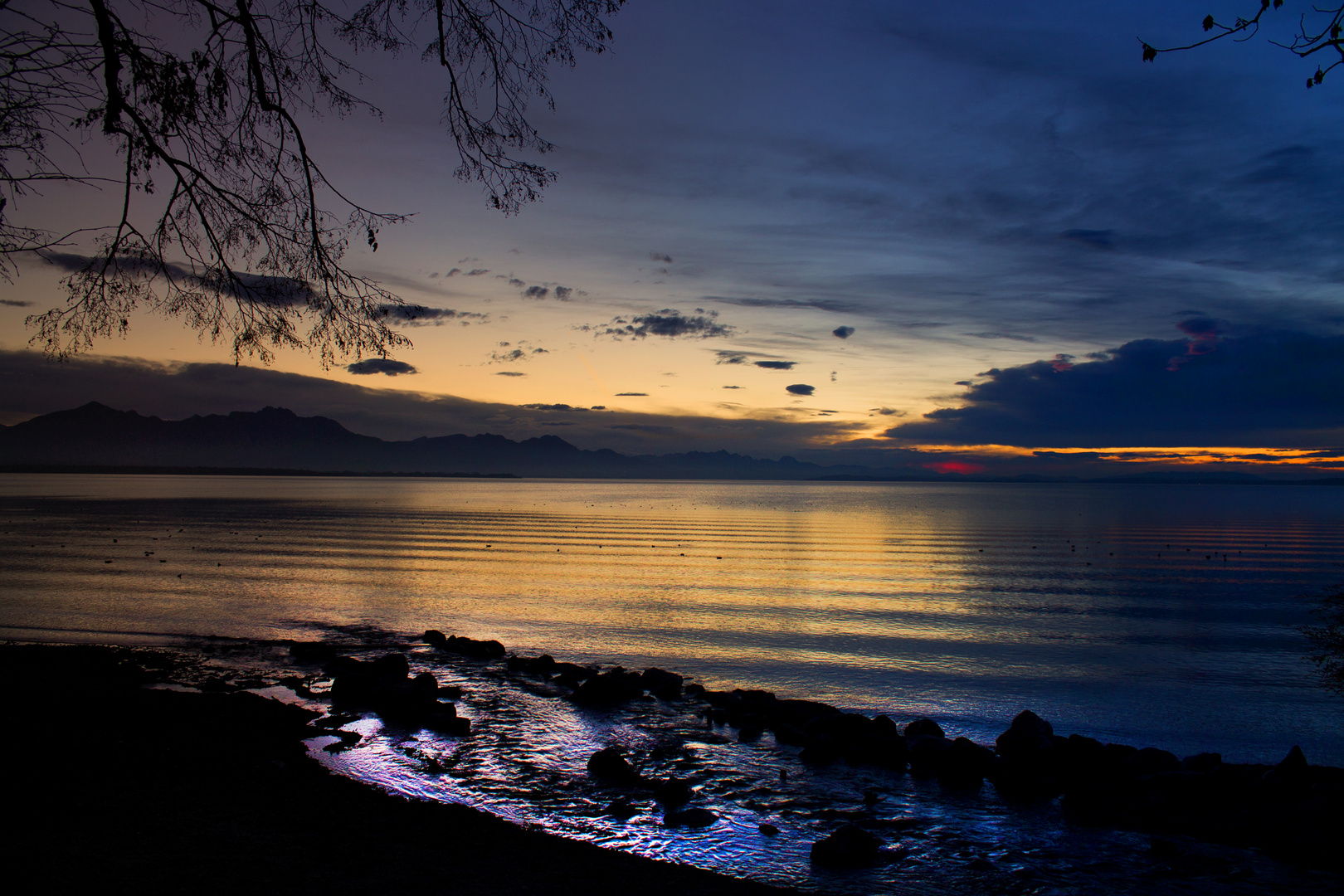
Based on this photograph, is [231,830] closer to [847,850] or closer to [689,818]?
[689,818]

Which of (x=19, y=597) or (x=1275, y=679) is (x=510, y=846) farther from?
(x=19, y=597)

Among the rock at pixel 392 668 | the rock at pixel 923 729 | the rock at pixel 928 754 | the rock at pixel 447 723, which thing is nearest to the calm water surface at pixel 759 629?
the rock at pixel 447 723

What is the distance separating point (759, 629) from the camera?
20938 millimetres

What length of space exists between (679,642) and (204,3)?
→ 53.0 ft

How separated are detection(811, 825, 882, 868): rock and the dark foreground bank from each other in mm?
947

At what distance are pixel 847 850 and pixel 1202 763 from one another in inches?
246

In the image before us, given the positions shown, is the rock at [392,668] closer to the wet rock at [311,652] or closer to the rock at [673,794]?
the wet rock at [311,652]

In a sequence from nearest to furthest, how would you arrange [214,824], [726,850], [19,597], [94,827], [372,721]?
[94,827] < [214,824] < [726,850] < [372,721] < [19,597]

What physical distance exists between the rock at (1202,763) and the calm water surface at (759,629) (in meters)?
1.92

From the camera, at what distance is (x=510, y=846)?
24.0 ft

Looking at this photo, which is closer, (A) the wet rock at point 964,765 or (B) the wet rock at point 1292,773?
(B) the wet rock at point 1292,773

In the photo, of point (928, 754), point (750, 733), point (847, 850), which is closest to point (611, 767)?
point (750, 733)

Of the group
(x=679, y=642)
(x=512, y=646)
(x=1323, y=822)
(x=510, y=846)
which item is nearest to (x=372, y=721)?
(x=510, y=846)

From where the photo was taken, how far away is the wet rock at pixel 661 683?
1367 cm
